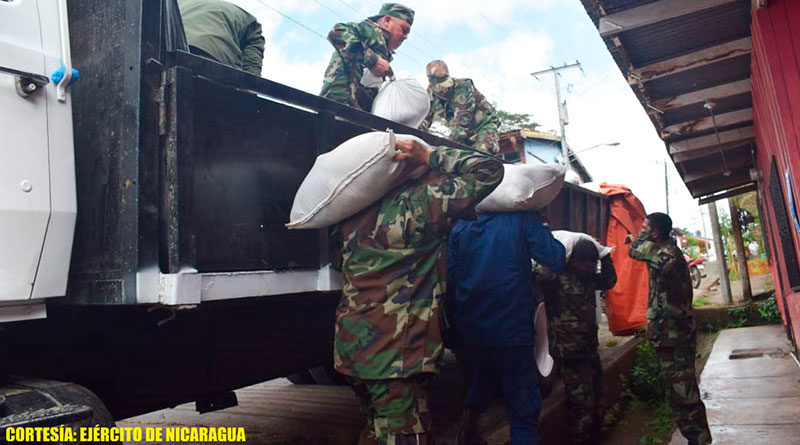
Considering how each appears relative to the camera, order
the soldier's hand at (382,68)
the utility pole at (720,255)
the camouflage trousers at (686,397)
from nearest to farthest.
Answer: the soldier's hand at (382,68)
the camouflage trousers at (686,397)
the utility pole at (720,255)

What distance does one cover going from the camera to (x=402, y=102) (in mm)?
2695

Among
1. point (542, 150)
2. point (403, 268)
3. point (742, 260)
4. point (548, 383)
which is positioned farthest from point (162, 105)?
point (542, 150)

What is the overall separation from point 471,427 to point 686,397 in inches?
56.1

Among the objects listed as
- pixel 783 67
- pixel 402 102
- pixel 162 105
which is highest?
pixel 402 102

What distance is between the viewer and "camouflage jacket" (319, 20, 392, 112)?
2916mm

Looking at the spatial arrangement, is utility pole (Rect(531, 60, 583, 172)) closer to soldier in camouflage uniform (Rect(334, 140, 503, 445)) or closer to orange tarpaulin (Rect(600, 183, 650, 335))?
orange tarpaulin (Rect(600, 183, 650, 335))

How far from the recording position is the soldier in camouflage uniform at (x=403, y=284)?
1.90 metres

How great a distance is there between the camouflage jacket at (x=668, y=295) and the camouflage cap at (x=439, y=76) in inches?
73.7

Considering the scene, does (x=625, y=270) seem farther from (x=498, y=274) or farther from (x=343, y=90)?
(x=343, y=90)

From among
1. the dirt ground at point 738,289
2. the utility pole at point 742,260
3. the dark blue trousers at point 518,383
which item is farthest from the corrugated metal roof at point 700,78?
the dirt ground at point 738,289

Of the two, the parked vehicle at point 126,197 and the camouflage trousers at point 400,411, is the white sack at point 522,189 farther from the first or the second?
the camouflage trousers at point 400,411

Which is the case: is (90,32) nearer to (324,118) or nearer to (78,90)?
(78,90)

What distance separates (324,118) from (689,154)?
475 cm

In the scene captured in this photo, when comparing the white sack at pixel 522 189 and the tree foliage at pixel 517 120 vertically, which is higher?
the tree foliage at pixel 517 120
